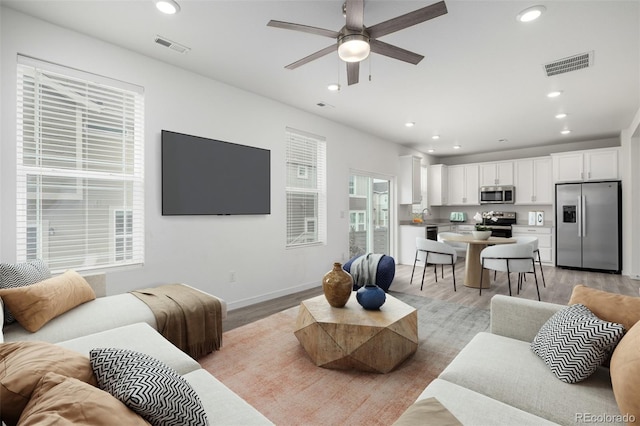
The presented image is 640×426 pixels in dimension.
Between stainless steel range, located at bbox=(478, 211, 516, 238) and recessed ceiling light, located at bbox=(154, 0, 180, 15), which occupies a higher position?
recessed ceiling light, located at bbox=(154, 0, 180, 15)

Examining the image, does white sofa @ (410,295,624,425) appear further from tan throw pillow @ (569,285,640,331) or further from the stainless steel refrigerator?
the stainless steel refrigerator

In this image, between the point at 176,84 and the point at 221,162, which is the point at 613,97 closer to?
the point at 221,162

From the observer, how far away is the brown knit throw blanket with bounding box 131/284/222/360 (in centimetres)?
240

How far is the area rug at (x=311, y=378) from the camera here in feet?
→ 6.20

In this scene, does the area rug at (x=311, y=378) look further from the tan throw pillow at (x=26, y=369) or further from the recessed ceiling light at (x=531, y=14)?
the recessed ceiling light at (x=531, y=14)

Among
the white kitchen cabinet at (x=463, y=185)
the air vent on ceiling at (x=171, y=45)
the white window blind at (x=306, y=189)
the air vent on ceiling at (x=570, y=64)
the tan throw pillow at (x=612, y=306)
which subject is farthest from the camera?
the white kitchen cabinet at (x=463, y=185)

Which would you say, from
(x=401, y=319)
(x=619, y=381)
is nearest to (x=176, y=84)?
(x=401, y=319)

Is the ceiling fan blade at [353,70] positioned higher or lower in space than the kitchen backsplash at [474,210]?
higher

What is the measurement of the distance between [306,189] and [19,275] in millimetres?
3376

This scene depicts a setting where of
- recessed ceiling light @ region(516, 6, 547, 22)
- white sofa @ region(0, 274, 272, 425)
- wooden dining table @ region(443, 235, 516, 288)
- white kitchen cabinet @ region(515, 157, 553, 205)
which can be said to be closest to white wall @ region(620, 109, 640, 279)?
white kitchen cabinet @ region(515, 157, 553, 205)

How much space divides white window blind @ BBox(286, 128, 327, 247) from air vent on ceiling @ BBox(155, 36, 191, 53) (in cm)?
184

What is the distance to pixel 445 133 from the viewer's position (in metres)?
6.11

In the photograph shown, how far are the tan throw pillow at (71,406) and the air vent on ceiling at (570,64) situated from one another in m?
4.21

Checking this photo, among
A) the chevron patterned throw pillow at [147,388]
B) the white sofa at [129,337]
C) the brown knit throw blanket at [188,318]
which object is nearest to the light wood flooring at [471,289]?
the brown knit throw blanket at [188,318]
